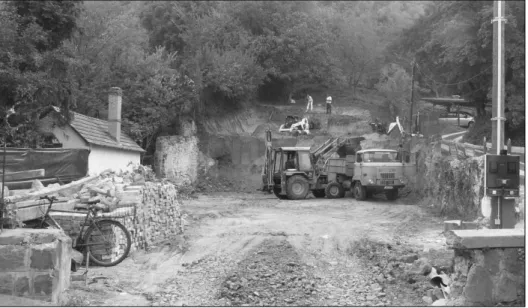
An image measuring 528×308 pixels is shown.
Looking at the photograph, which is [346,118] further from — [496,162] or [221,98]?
[496,162]

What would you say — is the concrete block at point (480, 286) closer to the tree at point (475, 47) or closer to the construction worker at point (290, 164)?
the construction worker at point (290, 164)

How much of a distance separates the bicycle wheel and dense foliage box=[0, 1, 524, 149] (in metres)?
7.16

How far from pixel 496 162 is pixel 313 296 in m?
3.43

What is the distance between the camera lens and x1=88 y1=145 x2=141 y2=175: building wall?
19.7 m

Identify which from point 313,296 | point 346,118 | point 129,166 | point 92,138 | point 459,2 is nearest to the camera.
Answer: point 313,296

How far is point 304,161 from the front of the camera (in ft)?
81.5

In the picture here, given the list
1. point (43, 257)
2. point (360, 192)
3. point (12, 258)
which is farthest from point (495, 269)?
point (360, 192)

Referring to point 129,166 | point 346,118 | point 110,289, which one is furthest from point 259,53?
point 110,289

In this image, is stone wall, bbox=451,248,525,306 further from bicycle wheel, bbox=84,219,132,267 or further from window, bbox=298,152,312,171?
window, bbox=298,152,312,171

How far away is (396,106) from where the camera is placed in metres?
41.0

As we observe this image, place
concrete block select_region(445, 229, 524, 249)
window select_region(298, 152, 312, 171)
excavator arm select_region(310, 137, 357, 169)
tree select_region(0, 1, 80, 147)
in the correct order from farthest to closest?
excavator arm select_region(310, 137, 357, 169) → window select_region(298, 152, 312, 171) → tree select_region(0, 1, 80, 147) → concrete block select_region(445, 229, 524, 249)

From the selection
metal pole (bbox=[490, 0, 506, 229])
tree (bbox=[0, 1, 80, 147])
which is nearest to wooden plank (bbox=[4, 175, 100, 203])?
tree (bbox=[0, 1, 80, 147])

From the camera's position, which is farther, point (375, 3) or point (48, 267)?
point (375, 3)

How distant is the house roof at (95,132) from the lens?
19.7m
